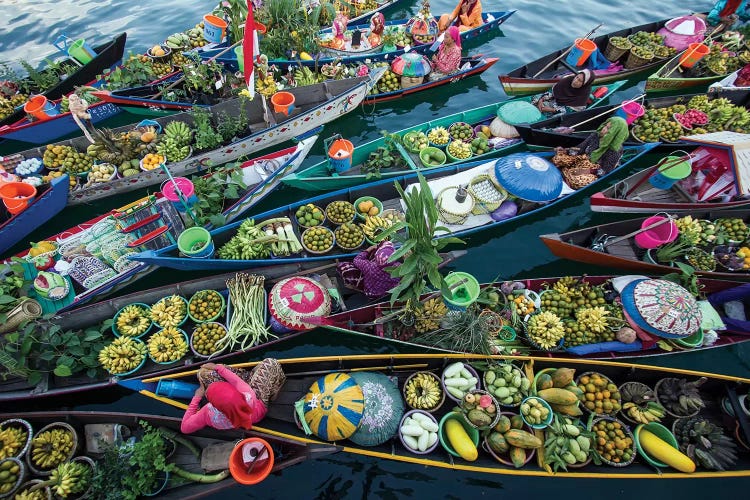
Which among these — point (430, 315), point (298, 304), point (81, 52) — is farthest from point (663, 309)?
point (81, 52)

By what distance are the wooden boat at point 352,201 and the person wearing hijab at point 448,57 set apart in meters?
5.97

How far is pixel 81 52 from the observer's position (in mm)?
14359

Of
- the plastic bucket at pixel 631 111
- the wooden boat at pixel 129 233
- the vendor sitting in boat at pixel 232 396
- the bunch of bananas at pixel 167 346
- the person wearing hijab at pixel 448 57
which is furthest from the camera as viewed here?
the person wearing hijab at pixel 448 57

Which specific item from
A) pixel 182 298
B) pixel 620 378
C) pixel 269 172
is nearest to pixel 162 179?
pixel 269 172

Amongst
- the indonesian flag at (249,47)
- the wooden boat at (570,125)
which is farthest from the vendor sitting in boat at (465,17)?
the indonesian flag at (249,47)

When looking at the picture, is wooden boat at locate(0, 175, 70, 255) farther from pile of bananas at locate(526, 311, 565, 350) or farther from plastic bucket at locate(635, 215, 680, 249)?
plastic bucket at locate(635, 215, 680, 249)

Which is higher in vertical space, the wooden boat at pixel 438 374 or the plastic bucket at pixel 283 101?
the plastic bucket at pixel 283 101

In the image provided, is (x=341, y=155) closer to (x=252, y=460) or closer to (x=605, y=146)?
(x=605, y=146)

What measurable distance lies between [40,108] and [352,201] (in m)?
11.3

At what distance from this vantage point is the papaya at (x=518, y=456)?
6.30 meters

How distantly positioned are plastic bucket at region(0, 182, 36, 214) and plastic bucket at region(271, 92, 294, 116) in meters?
7.35

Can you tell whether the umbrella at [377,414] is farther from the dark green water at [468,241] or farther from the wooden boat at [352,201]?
the wooden boat at [352,201]

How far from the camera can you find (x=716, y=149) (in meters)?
9.44

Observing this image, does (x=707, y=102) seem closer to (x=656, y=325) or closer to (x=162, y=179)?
(x=656, y=325)
